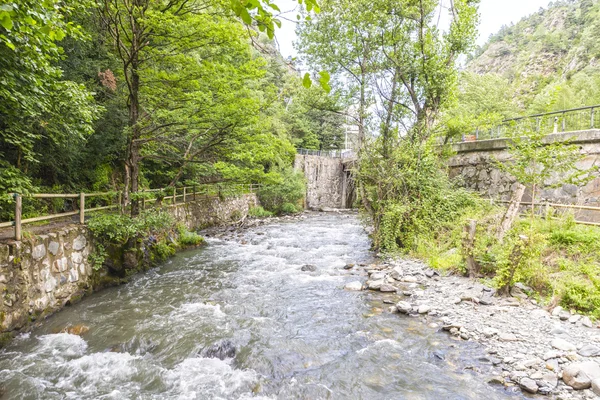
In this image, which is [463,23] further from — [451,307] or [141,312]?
[141,312]

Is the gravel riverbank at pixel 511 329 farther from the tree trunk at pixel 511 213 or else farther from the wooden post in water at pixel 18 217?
the wooden post in water at pixel 18 217

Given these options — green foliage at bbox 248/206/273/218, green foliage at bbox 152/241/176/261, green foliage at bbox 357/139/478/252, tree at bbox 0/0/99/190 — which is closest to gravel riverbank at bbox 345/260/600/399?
green foliage at bbox 357/139/478/252

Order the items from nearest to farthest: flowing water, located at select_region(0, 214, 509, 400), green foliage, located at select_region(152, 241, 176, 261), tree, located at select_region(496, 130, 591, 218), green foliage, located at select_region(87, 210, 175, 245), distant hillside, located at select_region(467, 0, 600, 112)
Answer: flowing water, located at select_region(0, 214, 509, 400) < tree, located at select_region(496, 130, 591, 218) < green foliage, located at select_region(87, 210, 175, 245) < green foliage, located at select_region(152, 241, 176, 261) < distant hillside, located at select_region(467, 0, 600, 112)

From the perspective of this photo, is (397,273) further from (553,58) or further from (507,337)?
(553,58)

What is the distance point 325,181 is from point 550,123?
71.6 ft

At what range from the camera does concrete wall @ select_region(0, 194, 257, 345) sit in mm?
4926

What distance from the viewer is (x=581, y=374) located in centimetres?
369

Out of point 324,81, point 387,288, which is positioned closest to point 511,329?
point 387,288

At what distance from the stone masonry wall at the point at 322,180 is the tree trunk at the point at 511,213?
836 inches

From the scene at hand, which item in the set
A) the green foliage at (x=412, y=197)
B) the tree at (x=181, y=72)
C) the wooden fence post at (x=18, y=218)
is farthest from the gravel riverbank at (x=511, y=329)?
the wooden fence post at (x=18, y=218)

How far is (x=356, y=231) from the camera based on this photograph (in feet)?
54.1

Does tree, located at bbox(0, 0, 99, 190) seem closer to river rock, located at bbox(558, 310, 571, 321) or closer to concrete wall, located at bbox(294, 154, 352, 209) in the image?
river rock, located at bbox(558, 310, 571, 321)

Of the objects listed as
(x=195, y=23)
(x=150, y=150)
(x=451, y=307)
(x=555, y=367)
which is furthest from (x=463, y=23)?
(x=150, y=150)

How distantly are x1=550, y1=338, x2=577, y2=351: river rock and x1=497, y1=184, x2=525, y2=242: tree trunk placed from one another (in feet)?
11.0
